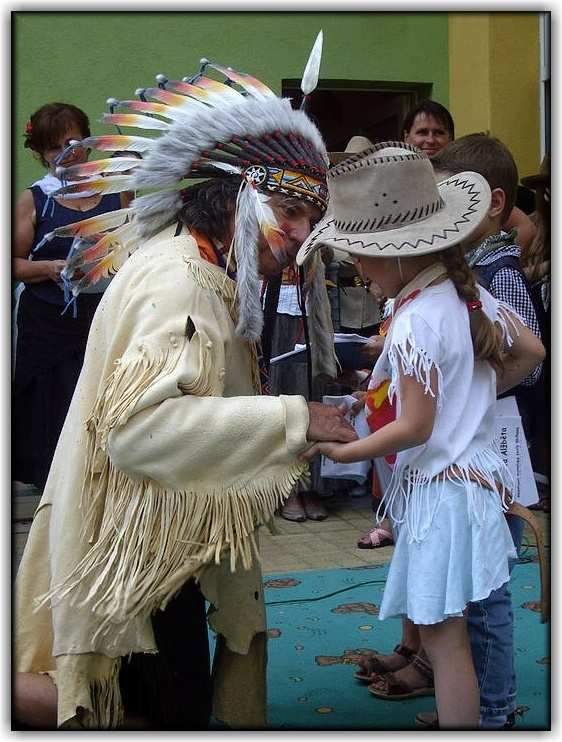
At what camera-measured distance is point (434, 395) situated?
217 cm

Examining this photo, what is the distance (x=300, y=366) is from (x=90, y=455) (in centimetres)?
291

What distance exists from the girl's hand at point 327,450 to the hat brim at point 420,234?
1.46ft

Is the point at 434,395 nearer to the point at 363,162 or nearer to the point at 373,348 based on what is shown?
the point at 363,162

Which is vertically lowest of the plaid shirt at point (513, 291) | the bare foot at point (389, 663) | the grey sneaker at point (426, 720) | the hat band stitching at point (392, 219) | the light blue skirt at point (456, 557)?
the grey sneaker at point (426, 720)

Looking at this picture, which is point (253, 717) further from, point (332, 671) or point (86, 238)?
point (86, 238)

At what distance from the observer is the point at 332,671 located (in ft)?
Answer: 10.3

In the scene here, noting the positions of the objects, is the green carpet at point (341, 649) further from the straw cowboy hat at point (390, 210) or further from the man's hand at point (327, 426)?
the straw cowboy hat at point (390, 210)

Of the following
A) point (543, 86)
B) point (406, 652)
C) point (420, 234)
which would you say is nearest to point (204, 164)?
point (420, 234)

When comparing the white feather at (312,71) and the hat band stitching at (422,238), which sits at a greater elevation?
the white feather at (312,71)

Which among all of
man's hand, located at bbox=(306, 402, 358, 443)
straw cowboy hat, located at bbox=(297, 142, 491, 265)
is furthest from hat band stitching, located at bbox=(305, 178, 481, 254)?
man's hand, located at bbox=(306, 402, 358, 443)

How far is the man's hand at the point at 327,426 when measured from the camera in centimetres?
215

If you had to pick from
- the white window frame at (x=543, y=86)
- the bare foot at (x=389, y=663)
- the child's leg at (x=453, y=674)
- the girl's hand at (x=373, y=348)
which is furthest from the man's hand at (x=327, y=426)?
the white window frame at (x=543, y=86)

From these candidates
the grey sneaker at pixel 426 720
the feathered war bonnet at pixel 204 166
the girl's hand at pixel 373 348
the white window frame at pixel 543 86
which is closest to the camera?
the feathered war bonnet at pixel 204 166

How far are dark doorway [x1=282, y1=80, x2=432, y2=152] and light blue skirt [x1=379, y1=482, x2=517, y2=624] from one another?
5424 mm
